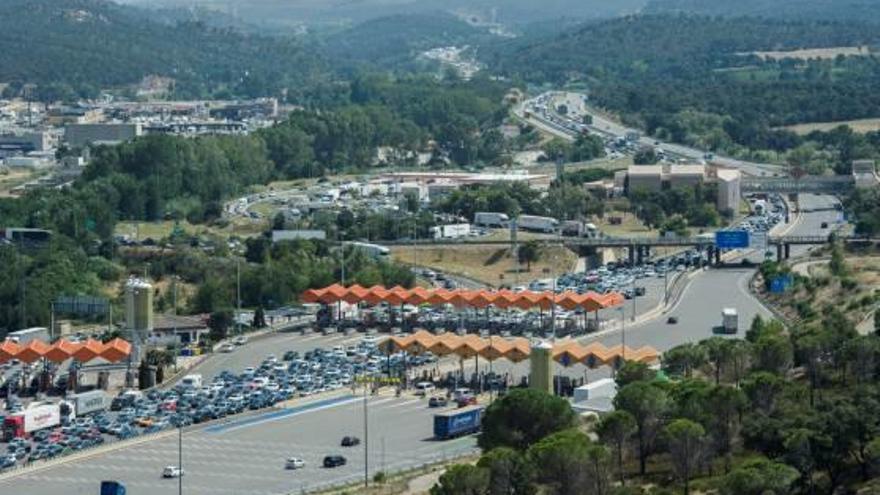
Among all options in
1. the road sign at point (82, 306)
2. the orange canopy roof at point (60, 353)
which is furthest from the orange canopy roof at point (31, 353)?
the road sign at point (82, 306)

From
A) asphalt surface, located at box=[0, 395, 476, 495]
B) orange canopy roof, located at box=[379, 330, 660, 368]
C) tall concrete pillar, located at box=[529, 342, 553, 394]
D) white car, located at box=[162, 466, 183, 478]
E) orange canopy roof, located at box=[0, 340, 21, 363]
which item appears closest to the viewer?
asphalt surface, located at box=[0, 395, 476, 495]

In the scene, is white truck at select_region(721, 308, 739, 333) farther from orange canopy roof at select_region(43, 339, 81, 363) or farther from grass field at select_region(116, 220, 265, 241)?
grass field at select_region(116, 220, 265, 241)

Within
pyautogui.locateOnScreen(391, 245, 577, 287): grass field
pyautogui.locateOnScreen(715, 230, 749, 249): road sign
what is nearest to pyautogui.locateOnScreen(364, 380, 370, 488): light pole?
pyautogui.locateOnScreen(391, 245, 577, 287): grass field

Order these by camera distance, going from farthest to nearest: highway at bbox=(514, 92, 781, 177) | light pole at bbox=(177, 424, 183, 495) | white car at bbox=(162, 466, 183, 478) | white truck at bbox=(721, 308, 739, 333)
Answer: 1. highway at bbox=(514, 92, 781, 177)
2. white truck at bbox=(721, 308, 739, 333)
3. white car at bbox=(162, 466, 183, 478)
4. light pole at bbox=(177, 424, 183, 495)

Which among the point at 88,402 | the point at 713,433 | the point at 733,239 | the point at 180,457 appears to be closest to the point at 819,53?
the point at 733,239

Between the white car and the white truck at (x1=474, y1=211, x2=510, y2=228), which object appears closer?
the white car

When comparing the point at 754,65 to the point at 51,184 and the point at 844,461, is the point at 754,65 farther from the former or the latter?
the point at 844,461
